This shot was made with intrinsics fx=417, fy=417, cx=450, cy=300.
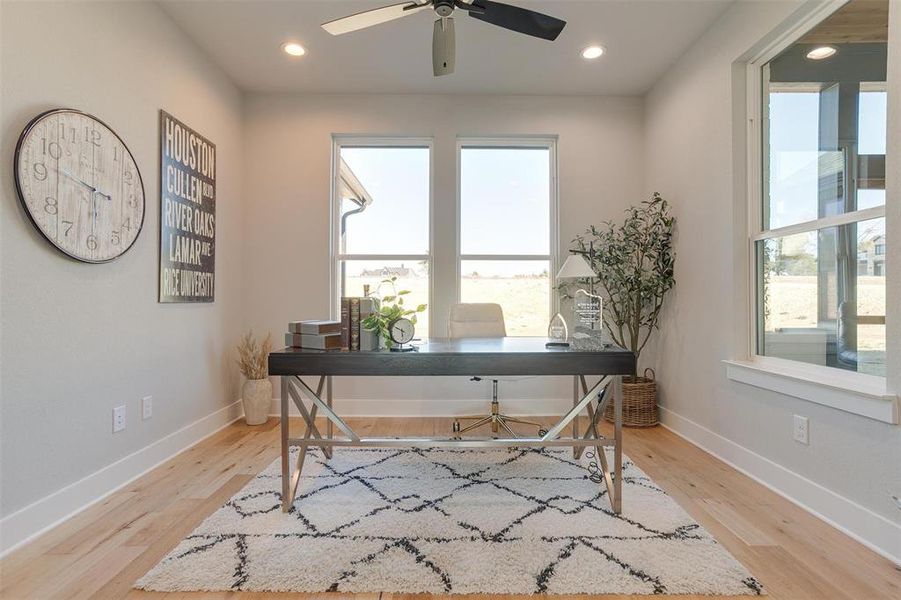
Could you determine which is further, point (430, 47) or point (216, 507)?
point (430, 47)

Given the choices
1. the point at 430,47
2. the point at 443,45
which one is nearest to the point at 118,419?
the point at 443,45

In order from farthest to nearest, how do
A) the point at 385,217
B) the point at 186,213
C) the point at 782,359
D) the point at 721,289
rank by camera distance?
the point at 385,217 < the point at 186,213 < the point at 721,289 < the point at 782,359

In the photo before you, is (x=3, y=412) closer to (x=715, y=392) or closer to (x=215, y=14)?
(x=215, y=14)

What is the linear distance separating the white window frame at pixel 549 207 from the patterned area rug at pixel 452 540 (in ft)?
6.13

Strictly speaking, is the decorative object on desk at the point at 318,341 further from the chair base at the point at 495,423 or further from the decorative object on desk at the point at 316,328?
the chair base at the point at 495,423

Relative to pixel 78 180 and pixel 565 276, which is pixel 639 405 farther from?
pixel 78 180

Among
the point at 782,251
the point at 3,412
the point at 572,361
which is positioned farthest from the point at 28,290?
the point at 782,251

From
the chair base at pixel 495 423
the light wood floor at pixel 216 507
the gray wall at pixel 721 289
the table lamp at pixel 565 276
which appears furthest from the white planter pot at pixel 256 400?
the gray wall at pixel 721 289

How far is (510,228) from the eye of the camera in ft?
13.0

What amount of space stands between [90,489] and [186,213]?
176 cm

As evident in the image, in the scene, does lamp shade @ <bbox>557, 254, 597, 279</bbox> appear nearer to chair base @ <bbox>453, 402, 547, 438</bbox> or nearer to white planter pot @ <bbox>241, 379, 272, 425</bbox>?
chair base @ <bbox>453, 402, 547, 438</bbox>

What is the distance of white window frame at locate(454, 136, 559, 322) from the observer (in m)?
3.88

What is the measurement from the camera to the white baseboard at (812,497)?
1.67 metres

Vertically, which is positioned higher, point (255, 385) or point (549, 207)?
point (549, 207)
